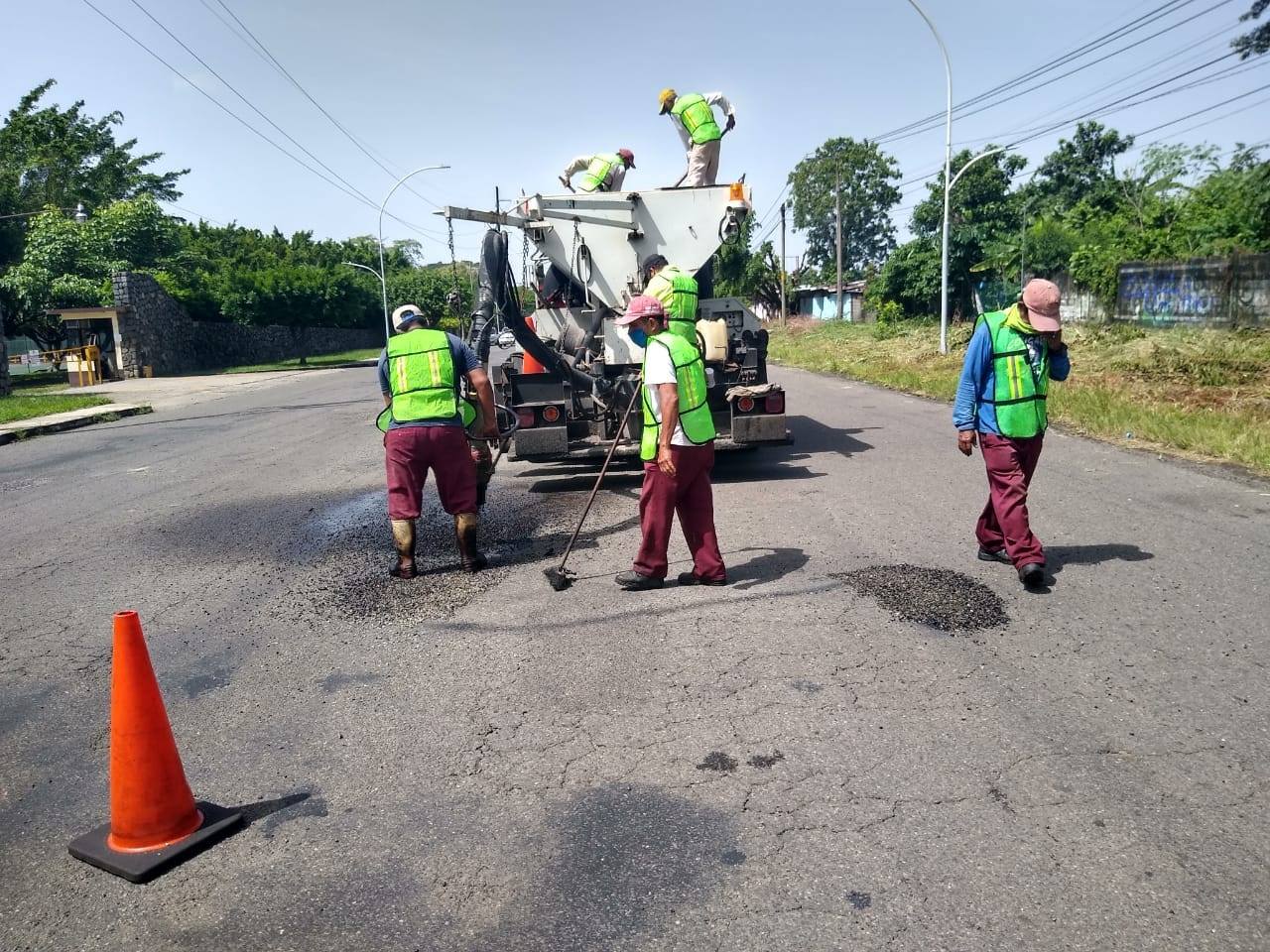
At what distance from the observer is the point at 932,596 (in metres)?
5.20

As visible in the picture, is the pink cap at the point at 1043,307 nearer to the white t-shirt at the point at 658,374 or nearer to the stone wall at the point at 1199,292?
the white t-shirt at the point at 658,374

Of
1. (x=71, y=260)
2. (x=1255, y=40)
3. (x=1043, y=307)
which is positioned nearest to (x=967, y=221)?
(x=1255, y=40)

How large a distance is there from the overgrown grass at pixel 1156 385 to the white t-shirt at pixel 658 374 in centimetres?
635

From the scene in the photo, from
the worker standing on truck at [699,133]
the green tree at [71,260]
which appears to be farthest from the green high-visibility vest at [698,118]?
the green tree at [71,260]

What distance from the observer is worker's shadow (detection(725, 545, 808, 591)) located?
564 centimetres

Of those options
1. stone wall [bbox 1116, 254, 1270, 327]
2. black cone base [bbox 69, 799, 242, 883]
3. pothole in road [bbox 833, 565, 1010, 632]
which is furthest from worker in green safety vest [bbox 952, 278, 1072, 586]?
stone wall [bbox 1116, 254, 1270, 327]

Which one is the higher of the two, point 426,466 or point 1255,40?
point 1255,40

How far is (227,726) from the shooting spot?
396 cm

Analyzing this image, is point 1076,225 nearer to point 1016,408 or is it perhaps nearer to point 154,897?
point 1016,408

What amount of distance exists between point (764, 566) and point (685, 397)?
128 cm

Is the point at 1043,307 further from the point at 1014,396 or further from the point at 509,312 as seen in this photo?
the point at 509,312

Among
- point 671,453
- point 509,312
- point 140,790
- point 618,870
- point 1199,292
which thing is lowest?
point 618,870

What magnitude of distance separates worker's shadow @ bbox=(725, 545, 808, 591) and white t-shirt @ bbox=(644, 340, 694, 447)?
36.6 inches

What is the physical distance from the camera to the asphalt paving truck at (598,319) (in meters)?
8.78
